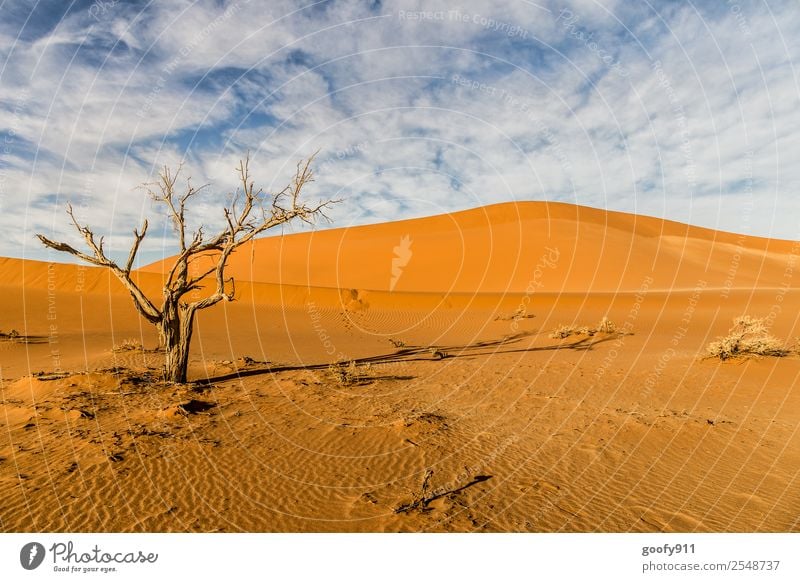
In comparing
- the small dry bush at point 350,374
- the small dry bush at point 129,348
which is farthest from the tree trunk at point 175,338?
the small dry bush at point 129,348

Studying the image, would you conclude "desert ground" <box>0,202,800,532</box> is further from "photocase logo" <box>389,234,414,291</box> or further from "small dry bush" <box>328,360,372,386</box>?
"photocase logo" <box>389,234,414,291</box>

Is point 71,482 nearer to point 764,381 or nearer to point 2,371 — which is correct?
point 2,371

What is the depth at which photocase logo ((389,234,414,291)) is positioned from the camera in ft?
191

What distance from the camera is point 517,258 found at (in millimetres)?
57562

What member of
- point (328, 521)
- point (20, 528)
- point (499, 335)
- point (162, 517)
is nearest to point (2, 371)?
point (20, 528)

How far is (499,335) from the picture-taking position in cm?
2373

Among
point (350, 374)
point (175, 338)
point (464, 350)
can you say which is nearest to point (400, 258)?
point (464, 350)

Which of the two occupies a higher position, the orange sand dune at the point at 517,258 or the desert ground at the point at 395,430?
the orange sand dune at the point at 517,258

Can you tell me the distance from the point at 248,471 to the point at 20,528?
2833mm
